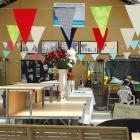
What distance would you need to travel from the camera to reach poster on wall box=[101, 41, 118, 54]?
1546 cm

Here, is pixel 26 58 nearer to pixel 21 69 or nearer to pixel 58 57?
pixel 21 69

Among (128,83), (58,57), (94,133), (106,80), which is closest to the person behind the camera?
(94,133)

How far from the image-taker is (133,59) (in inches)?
592

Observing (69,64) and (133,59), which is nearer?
(69,64)

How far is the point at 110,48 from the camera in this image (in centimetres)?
1562

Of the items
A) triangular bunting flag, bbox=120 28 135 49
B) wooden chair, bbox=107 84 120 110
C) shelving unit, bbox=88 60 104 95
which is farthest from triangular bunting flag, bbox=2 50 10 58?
triangular bunting flag, bbox=120 28 135 49

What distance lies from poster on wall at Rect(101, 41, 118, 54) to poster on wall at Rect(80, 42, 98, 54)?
0.38m

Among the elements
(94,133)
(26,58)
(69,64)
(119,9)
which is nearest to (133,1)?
(119,9)

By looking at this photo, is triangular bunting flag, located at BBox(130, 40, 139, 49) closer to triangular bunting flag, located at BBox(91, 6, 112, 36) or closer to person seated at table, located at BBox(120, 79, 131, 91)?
person seated at table, located at BBox(120, 79, 131, 91)

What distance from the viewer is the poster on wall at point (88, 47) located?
1572cm

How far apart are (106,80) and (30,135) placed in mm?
12645

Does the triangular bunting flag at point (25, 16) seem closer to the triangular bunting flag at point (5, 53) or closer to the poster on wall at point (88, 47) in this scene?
the triangular bunting flag at point (5, 53)

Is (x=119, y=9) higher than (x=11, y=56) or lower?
higher

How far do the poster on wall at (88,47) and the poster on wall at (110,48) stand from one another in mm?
376
